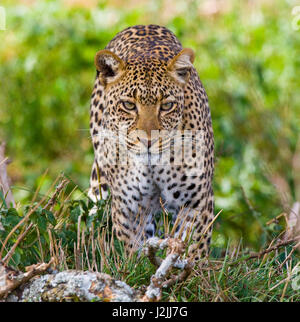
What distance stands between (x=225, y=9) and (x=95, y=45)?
11.6ft

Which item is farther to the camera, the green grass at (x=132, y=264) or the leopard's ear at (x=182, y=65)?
the leopard's ear at (x=182, y=65)

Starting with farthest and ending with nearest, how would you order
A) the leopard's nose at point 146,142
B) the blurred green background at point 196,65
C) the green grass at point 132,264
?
the blurred green background at point 196,65, the leopard's nose at point 146,142, the green grass at point 132,264

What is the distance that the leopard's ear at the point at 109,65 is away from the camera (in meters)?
5.34

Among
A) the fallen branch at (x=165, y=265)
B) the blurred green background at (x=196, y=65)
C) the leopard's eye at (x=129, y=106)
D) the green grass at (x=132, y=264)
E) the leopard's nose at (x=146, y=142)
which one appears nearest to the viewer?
the fallen branch at (x=165, y=265)

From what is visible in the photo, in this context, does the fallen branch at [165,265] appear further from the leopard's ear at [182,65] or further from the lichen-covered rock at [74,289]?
the leopard's ear at [182,65]

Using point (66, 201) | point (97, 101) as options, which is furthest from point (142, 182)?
point (97, 101)

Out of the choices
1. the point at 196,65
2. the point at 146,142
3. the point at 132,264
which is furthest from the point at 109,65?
the point at 196,65

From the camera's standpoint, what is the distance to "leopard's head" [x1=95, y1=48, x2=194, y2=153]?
518 centimetres

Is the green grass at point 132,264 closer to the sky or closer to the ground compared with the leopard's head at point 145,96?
closer to the ground

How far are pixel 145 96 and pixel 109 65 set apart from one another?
49 cm

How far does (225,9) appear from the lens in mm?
12969
